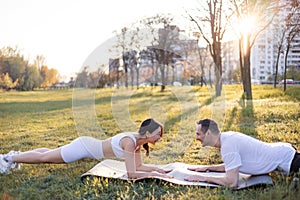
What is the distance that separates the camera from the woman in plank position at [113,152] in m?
4.23

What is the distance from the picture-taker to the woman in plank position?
4.23 meters

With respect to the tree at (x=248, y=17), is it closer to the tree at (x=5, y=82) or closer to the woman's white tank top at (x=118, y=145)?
the woman's white tank top at (x=118, y=145)

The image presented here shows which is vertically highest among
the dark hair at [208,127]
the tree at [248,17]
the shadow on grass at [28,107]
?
the tree at [248,17]

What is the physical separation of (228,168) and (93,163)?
7.11 ft

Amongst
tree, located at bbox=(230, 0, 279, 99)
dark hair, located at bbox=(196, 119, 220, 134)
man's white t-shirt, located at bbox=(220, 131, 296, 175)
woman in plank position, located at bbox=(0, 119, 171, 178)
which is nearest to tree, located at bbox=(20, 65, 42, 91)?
tree, located at bbox=(230, 0, 279, 99)

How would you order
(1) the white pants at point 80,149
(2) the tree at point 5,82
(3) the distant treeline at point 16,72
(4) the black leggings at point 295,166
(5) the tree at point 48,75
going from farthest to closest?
(5) the tree at point 48,75 < (3) the distant treeline at point 16,72 < (2) the tree at point 5,82 < (1) the white pants at point 80,149 < (4) the black leggings at point 295,166

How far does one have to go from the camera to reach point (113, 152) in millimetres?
4574

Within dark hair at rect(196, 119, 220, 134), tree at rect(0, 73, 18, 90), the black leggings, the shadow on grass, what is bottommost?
the shadow on grass

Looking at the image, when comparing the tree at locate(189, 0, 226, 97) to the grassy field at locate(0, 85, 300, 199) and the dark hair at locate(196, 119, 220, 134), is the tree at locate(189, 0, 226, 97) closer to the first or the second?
the grassy field at locate(0, 85, 300, 199)

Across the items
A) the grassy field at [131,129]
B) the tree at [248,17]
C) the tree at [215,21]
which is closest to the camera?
the grassy field at [131,129]

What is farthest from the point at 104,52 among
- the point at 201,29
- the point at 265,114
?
the point at 201,29

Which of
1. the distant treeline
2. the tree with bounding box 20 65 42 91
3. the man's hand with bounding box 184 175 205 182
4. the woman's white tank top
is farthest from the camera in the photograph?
the tree with bounding box 20 65 42 91

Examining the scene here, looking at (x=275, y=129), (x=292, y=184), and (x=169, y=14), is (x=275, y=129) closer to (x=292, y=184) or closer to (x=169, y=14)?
(x=292, y=184)

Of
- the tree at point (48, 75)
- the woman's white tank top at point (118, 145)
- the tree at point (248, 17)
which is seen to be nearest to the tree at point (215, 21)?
the tree at point (248, 17)
